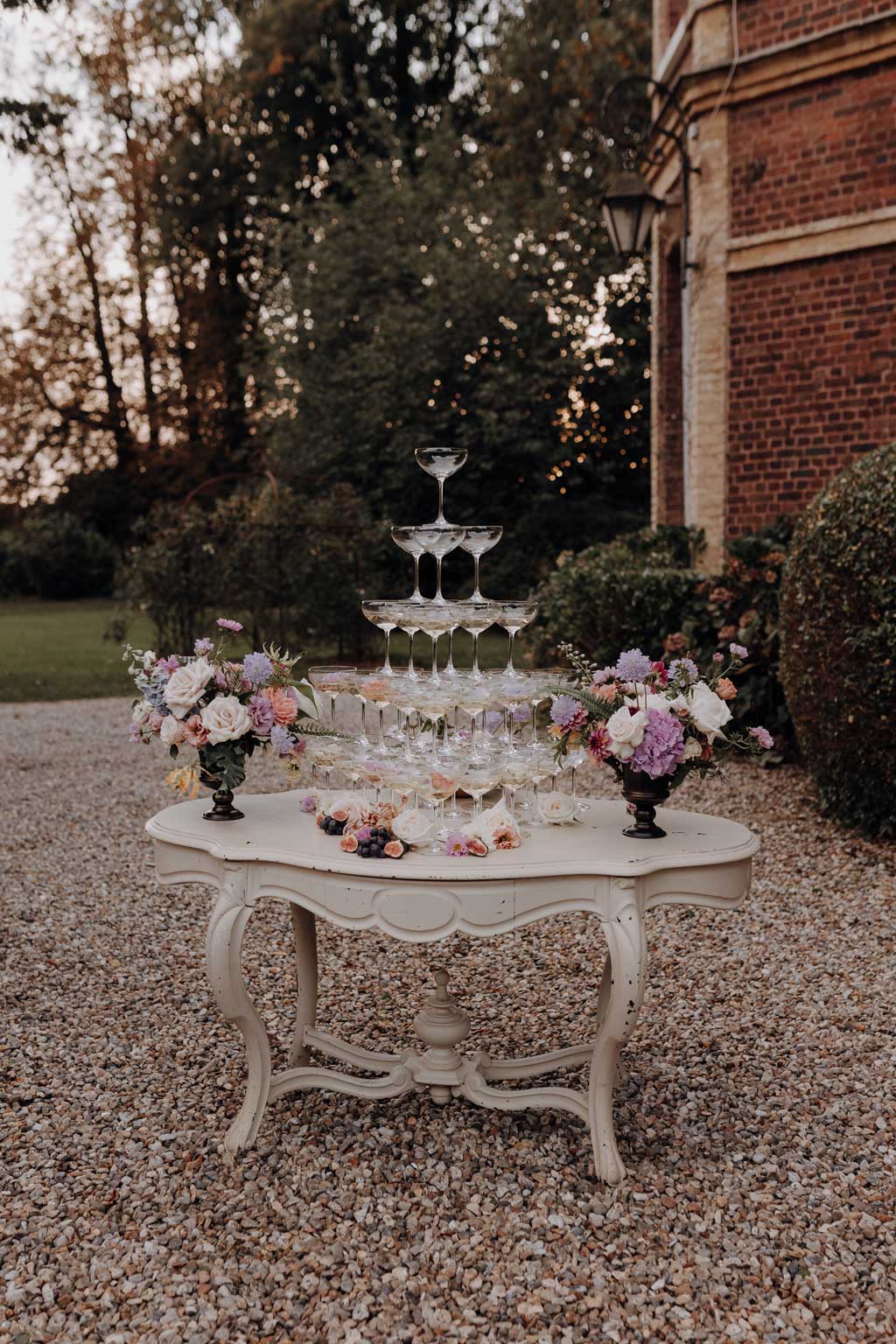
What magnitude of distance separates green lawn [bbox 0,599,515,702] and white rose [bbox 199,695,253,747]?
23.4 ft

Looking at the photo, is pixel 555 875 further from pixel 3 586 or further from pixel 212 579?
pixel 3 586

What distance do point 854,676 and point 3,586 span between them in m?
25.1

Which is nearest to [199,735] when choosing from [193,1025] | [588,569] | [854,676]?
[193,1025]

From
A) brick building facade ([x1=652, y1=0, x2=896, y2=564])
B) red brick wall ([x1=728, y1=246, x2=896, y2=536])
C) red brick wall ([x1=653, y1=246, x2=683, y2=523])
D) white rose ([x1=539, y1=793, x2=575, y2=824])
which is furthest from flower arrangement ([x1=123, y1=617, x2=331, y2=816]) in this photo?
red brick wall ([x1=653, y1=246, x2=683, y2=523])

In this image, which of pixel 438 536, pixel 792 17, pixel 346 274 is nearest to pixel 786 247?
pixel 792 17

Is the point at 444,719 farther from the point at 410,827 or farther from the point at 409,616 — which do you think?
the point at 410,827

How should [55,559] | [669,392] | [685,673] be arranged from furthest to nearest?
[55,559]
[669,392]
[685,673]

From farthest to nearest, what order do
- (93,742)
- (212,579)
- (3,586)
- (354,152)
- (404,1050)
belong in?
(3,586) → (354,152) → (212,579) → (93,742) → (404,1050)

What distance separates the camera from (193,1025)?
3.75 meters

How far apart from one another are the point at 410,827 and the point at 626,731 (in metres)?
0.56

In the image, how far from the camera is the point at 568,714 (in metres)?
2.77

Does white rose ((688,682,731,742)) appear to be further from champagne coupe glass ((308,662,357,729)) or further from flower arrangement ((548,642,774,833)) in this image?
champagne coupe glass ((308,662,357,729))

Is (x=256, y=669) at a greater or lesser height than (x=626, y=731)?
greater

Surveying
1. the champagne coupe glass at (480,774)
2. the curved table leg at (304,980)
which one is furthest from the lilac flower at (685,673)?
the curved table leg at (304,980)
